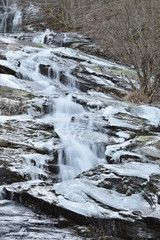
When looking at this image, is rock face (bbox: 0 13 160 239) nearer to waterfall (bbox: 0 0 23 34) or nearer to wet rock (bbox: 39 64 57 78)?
wet rock (bbox: 39 64 57 78)

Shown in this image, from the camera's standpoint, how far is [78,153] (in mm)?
5730

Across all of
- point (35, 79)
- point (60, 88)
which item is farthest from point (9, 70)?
point (60, 88)

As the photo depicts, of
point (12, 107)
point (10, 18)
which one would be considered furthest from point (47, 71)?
point (10, 18)

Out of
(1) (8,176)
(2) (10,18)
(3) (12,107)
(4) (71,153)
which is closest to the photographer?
(1) (8,176)

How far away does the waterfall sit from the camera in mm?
17719

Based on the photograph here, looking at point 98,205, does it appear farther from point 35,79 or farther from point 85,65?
point 85,65

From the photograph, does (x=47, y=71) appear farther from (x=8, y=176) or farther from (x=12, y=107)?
(x=8, y=176)

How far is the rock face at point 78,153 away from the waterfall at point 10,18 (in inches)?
319

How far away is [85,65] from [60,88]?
169cm

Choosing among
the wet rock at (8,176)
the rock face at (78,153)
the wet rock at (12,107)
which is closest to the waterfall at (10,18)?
the rock face at (78,153)

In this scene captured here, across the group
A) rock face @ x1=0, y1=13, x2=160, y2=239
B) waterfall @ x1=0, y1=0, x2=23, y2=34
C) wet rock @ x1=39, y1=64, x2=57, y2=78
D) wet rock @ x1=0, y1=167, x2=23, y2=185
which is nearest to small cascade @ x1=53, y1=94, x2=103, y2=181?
rock face @ x1=0, y1=13, x2=160, y2=239

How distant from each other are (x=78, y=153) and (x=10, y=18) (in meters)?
14.6

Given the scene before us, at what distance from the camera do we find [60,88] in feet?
31.3

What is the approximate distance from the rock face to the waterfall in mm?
8111
